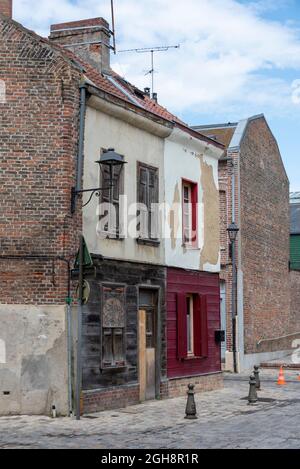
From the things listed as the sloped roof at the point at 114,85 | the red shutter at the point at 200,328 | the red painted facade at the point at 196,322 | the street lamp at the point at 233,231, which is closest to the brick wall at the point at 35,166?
the sloped roof at the point at 114,85

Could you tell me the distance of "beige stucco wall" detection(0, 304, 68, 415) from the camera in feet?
46.9

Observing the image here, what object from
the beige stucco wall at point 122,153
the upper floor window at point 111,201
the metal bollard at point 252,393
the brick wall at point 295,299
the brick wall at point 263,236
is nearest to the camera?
the beige stucco wall at point 122,153

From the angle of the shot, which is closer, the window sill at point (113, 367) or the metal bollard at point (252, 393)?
the window sill at point (113, 367)

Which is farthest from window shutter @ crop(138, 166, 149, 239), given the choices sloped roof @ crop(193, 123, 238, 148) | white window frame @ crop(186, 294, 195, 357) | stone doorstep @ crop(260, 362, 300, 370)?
stone doorstep @ crop(260, 362, 300, 370)

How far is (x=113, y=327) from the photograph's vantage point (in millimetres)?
16031

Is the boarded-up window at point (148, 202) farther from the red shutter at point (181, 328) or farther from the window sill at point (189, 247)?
the red shutter at point (181, 328)

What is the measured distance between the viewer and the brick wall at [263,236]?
1137 inches

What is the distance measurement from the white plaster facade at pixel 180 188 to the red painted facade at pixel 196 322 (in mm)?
348

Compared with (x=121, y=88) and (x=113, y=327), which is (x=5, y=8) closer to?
(x=121, y=88)

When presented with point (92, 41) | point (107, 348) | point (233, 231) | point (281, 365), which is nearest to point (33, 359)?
point (107, 348)

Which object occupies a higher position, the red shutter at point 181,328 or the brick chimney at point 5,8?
the brick chimney at point 5,8

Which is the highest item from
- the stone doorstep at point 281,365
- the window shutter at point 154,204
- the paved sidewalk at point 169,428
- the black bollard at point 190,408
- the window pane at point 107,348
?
the window shutter at point 154,204

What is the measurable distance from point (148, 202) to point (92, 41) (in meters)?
5.30

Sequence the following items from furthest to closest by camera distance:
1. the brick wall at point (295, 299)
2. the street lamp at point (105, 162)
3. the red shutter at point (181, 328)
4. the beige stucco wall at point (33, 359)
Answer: the brick wall at point (295, 299)
the red shutter at point (181, 328)
the street lamp at point (105, 162)
the beige stucco wall at point (33, 359)
